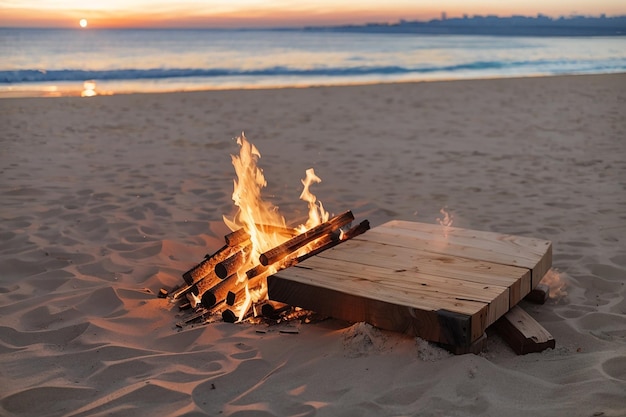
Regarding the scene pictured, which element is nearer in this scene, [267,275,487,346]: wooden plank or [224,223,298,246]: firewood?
[267,275,487,346]: wooden plank

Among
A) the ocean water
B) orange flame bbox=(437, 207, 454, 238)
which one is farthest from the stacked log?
the ocean water

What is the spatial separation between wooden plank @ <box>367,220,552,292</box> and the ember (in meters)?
0.34

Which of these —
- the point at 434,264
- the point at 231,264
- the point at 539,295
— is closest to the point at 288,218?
the point at 231,264

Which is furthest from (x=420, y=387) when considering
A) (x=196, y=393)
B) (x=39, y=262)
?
(x=39, y=262)

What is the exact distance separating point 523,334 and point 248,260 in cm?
183

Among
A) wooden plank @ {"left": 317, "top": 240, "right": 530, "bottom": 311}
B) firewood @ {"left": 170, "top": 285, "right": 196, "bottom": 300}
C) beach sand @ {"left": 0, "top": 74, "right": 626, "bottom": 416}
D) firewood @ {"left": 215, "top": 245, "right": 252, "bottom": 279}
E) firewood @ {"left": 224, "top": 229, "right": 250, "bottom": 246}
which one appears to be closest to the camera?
beach sand @ {"left": 0, "top": 74, "right": 626, "bottom": 416}

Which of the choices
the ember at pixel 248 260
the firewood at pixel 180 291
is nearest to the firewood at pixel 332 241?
the ember at pixel 248 260

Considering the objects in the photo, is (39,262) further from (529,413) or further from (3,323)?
(529,413)

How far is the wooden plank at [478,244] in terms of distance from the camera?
13.0 feet

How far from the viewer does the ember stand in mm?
3979

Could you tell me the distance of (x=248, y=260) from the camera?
436 cm

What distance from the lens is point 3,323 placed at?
3.81 m

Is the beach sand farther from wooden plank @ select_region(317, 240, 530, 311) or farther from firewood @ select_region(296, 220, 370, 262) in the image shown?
firewood @ select_region(296, 220, 370, 262)

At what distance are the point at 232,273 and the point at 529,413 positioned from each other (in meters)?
2.06
